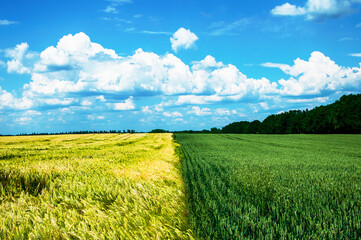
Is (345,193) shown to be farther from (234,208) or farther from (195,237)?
(195,237)

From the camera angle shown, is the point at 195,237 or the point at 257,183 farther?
the point at 257,183

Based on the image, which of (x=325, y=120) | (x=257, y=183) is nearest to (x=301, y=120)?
(x=325, y=120)

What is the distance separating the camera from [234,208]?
5000mm

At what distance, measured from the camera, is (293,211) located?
196 inches

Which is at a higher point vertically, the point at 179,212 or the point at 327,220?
the point at 179,212

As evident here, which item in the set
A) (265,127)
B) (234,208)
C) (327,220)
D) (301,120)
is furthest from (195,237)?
(265,127)

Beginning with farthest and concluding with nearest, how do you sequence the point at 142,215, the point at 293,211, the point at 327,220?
the point at 293,211, the point at 327,220, the point at 142,215

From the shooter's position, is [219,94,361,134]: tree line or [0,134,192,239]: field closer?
[0,134,192,239]: field

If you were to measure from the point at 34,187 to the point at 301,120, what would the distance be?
4081 inches

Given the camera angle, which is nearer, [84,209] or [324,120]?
[84,209]

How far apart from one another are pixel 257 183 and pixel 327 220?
3348mm

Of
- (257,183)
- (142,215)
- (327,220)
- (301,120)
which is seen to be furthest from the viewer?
(301,120)

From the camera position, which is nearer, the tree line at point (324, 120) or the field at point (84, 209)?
the field at point (84, 209)

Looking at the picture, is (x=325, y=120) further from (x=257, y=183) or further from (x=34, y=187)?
(x=34, y=187)
